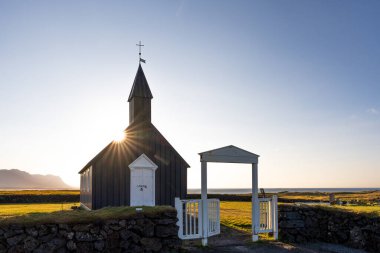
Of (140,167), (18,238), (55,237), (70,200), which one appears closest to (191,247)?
(55,237)

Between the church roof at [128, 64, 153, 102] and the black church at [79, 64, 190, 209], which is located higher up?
the church roof at [128, 64, 153, 102]

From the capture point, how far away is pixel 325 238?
1334 cm

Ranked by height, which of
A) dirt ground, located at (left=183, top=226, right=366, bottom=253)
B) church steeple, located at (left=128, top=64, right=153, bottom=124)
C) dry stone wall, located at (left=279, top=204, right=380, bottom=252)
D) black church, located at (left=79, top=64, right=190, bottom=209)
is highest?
church steeple, located at (left=128, top=64, right=153, bottom=124)

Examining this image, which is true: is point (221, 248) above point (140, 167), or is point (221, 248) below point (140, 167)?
below

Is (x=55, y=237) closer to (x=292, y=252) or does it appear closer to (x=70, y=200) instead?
(x=292, y=252)

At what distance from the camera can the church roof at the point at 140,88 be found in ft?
68.3

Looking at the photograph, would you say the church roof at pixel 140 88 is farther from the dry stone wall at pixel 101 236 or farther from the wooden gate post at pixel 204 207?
the dry stone wall at pixel 101 236

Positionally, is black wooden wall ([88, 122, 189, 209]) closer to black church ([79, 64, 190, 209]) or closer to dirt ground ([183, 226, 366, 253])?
black church ([79, 64, 190, 209])

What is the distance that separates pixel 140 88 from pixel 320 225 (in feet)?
39.0

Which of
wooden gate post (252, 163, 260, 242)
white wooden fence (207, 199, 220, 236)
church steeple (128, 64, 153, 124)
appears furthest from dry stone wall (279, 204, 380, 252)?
church steeple (128, 64, 153, 124)

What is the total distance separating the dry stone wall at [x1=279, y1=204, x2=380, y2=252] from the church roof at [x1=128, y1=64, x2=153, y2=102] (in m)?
10.3

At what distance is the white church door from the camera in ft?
61.7

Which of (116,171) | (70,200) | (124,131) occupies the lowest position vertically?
(70,200)

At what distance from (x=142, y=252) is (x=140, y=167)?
876 cm
